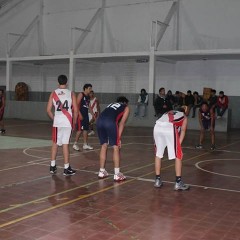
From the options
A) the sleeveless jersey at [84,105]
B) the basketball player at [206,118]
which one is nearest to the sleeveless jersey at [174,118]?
the sleeveless jersey at [84,105]

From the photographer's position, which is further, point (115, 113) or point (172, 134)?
point (115, 113)

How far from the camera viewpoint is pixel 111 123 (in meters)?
6.96

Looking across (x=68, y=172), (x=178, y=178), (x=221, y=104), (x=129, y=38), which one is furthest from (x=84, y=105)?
(x=129, y=38)

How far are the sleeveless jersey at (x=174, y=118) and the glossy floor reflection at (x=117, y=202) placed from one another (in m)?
1.14

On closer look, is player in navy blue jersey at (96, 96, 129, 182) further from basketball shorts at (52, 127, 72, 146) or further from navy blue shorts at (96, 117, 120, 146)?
basketball shorts at (52, 127, 72, 146)

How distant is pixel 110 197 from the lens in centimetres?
602

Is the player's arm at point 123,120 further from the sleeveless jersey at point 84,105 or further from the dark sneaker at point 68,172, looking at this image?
the sleeveless jersey at point 84,105

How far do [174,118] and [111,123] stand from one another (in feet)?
3.82

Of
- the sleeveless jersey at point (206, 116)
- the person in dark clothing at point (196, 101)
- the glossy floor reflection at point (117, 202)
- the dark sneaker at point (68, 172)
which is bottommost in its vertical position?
the glossy floor reflection at point (117, 202)

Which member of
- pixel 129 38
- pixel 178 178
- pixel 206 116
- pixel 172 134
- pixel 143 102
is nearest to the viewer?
pixel 172 134

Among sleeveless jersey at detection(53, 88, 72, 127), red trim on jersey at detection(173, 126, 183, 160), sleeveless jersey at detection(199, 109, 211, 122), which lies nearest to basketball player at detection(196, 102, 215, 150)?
sleeveless jersey at detection(199, 109, 211, 122)

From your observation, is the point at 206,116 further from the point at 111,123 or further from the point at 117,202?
the point at 117,202

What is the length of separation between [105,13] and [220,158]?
16.0m

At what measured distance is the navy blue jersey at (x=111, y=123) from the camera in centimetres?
699
